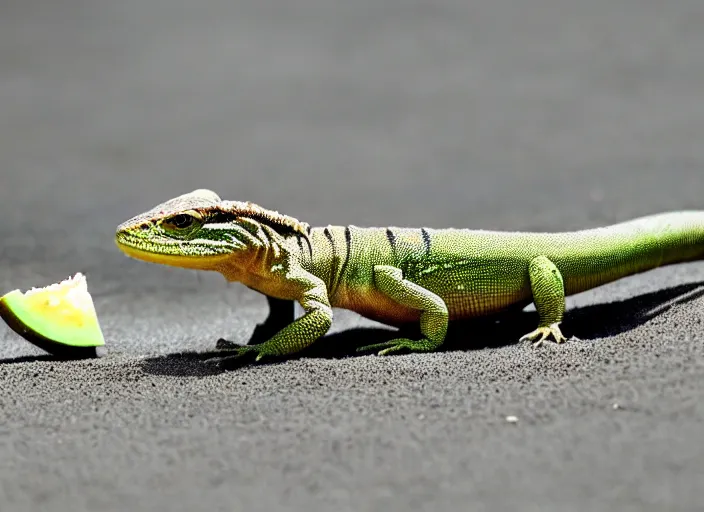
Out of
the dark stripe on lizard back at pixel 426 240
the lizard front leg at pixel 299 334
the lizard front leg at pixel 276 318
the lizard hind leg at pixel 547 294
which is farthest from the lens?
the lizard front leg at pixel 276 318

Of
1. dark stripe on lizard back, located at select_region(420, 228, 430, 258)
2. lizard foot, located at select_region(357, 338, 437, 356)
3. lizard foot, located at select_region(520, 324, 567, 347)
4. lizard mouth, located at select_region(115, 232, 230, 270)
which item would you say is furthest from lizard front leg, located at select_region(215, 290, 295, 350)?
lizard foot, located at select_region(520, 324, 567, 347)

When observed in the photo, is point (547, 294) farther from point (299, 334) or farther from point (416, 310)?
point (299, 334)

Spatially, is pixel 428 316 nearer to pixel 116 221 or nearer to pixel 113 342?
pixel 113 342

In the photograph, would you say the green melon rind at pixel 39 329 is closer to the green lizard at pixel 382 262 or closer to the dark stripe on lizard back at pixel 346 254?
the green lizard at pixel 382 262

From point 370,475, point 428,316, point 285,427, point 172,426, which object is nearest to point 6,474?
point 172,426

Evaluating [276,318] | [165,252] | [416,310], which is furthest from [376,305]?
[165,252]

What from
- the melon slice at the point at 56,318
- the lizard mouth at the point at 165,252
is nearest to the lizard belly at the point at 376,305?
the lizard mouth at the point at 165,252
